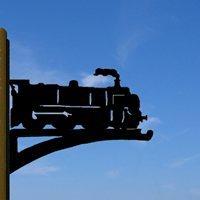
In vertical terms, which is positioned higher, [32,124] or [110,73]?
[110,73]

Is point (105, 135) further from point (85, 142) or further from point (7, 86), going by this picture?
point (7, 86)

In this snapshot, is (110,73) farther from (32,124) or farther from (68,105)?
(32,124)

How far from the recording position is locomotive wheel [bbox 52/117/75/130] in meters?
4.50

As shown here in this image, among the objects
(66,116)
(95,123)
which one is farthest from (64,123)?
(95,123)

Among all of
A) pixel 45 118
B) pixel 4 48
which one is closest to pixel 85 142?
pixel 45 118

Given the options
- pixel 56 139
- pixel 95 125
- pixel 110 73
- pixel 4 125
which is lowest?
pixel 4 125

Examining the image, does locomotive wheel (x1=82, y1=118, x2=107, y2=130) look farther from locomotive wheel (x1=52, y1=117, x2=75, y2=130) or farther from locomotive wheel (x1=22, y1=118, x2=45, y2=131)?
locomotive wheel (x1=22, y1=118, x2=45, y2=131)

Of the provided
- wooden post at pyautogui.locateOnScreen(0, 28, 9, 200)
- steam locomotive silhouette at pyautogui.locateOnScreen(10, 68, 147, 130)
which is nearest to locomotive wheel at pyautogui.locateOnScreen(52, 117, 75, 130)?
steam locomotive silhouette at pyautogui.locateOnScreen(10, 68, 147, 130)

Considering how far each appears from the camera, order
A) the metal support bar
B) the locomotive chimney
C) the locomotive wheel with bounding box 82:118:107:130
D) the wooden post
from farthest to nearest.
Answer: the locomotive chimney
the locomotive wheel with bounding box 82:118:107:130
the metal support bar
the wooden post

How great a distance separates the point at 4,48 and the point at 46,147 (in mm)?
3608

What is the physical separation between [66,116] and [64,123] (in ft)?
0.27

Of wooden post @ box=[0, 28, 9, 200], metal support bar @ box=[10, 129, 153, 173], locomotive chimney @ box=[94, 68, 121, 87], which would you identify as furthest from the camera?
locomotive chimney @ box=[94, 68, 121, 87]

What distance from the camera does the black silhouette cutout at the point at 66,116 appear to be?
431cm

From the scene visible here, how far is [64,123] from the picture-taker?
14.9 feet
